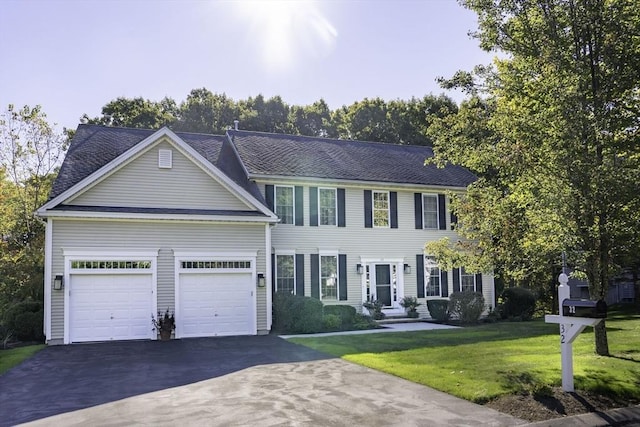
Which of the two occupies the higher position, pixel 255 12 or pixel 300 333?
pixel 255 12

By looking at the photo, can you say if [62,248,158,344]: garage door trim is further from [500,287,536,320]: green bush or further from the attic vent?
[500,287,536,320]: green bush

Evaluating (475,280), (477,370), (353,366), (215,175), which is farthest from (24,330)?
(475,280)

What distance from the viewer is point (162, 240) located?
1684 cm

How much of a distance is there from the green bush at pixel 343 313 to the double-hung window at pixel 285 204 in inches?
141

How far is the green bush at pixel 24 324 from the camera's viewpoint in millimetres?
16469

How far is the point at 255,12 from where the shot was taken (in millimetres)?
13781

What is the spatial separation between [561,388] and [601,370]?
145 centimetres

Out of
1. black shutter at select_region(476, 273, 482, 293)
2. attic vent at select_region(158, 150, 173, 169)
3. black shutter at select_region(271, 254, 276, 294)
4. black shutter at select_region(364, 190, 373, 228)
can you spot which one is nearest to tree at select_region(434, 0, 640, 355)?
attic vent at select_region(158, 150, 173, 169)

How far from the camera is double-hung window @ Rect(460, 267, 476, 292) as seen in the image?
23013 mm

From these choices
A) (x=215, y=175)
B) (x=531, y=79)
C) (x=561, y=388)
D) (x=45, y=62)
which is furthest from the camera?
(x=215, y=175)

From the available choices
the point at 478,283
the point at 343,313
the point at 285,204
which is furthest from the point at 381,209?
the point at 478,283

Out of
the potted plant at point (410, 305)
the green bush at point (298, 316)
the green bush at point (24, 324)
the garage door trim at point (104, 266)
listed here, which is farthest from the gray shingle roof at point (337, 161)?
the green bush at point (24, 324)

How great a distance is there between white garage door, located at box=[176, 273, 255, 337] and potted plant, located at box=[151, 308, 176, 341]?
1.23ft

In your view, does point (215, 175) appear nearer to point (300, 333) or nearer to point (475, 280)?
point (300, 333)
